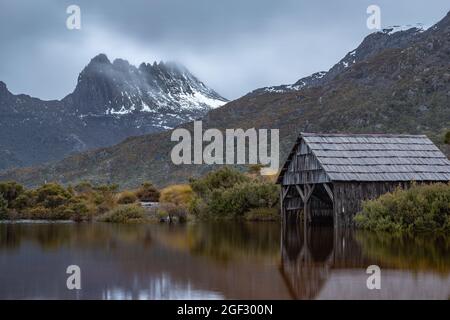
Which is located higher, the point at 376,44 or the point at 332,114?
the point at 376,44

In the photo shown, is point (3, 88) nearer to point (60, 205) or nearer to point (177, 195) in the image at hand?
point (177, 195)

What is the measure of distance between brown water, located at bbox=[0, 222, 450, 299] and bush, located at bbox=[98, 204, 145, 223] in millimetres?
13749

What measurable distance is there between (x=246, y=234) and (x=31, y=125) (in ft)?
415

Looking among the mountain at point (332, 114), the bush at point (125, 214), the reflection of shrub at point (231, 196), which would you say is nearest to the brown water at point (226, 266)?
the reflection of shrub at point (231, 196)

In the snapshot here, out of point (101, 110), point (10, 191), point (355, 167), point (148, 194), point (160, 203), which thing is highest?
point (101, 110)

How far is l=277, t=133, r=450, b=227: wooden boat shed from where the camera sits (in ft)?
93.7

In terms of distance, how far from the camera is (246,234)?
25.9 m

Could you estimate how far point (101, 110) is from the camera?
161 metres

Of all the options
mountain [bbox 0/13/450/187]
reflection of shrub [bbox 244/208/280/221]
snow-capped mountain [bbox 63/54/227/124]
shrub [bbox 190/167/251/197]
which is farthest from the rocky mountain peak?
reflection of shrub [bbox 244/208/280/221]

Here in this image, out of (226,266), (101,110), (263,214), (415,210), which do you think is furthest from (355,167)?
(101,110)

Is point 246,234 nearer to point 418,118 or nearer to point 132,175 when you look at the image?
point 418,118

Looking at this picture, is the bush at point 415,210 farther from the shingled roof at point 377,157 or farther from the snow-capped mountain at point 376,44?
the snow-capped mountain at point 376,44

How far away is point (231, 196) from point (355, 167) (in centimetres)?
1097
